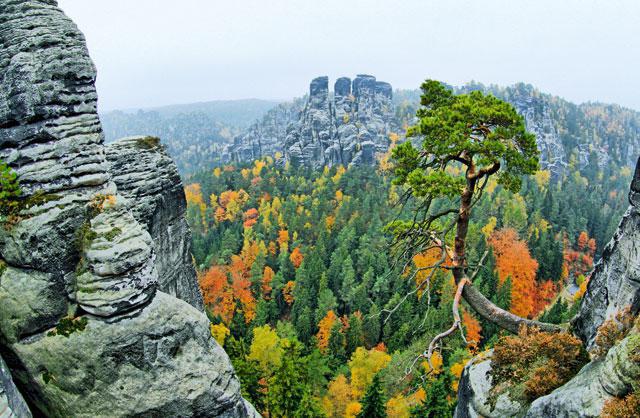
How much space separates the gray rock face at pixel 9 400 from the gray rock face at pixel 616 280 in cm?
1247

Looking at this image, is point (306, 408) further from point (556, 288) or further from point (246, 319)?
point (556, 288)

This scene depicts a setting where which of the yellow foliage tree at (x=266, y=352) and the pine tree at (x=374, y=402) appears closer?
the pine tree at (x=374, y=402)

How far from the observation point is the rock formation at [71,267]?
27.7ft

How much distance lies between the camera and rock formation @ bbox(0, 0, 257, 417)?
8438 millimetres

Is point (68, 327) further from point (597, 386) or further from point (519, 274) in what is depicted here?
point (519, 274)

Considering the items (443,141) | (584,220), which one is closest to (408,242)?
(443,141)

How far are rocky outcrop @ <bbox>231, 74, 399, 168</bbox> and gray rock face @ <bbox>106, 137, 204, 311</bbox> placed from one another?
111 metres

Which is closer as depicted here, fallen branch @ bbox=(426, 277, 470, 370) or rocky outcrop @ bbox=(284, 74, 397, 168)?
fallen branch @ bbox=(426, 277, 470, 370)

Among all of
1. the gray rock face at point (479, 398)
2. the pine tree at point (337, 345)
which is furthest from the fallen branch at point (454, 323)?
the pine tree at point (337, 345)

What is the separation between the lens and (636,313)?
371 inches

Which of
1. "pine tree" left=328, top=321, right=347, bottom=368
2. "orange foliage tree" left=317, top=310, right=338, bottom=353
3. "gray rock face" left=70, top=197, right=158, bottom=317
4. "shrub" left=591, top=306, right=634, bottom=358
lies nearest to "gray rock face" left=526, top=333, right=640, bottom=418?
"shrub" left=591, top=306, right=634, bottom=358

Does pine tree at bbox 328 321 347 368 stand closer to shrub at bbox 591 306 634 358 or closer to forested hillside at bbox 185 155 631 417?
forested hillside at bbox 185 155 631 417

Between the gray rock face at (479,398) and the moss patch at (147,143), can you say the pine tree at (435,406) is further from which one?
the moss patch at (147,143)

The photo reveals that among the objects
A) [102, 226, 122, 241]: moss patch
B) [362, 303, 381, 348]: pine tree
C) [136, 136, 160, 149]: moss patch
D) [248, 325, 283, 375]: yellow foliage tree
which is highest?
[136, 136, 160, 149]: moss patch
